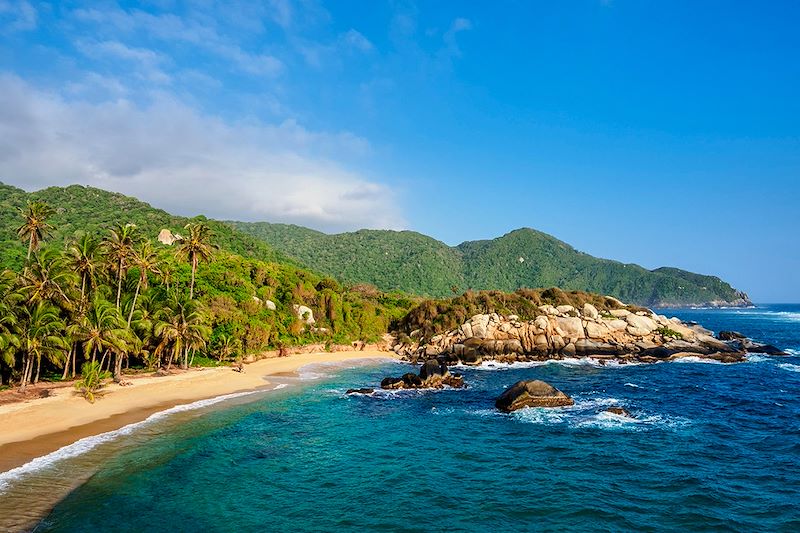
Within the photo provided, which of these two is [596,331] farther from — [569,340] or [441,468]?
[441,468]

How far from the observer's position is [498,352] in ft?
247

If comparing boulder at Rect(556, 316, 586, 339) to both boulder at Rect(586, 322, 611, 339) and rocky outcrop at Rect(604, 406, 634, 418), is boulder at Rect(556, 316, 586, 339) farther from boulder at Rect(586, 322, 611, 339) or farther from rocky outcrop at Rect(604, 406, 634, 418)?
rocky outcrop at Rect(604, 406, 634, 418)

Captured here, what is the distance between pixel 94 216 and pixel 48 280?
81.3 meters

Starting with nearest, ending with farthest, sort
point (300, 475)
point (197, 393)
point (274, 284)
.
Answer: point (300, 475) → point (197, 393) → point (274, 284)

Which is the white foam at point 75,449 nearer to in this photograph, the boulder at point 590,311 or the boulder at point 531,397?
the boulder at point 531,397

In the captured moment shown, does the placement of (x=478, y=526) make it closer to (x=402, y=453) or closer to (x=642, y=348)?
(x=402, y=453)

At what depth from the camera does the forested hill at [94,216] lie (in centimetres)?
9369

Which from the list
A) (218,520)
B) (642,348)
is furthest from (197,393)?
(642,348)

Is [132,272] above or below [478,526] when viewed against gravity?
above

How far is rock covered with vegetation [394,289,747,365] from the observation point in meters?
74.3

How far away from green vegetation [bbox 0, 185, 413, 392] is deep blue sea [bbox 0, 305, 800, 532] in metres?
13.9

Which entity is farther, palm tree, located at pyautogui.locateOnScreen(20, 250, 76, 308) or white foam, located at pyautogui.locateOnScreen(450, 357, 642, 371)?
white foam, located at pyautogui.locateOnScreen(450, 357, 642, 371)

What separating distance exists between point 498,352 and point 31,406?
62306mm

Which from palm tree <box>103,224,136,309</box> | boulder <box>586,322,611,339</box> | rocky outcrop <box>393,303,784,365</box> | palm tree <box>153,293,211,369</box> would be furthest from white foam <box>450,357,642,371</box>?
palm tree <box>103,224,136,309</box>
